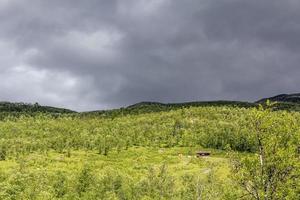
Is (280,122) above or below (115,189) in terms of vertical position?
above

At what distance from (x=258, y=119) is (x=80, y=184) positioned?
139 meters

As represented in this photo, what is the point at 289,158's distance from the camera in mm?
36375

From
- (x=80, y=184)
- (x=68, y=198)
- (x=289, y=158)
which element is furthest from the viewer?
(x=80, y=184)

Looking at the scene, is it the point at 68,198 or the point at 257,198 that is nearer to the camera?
the point at 257,198

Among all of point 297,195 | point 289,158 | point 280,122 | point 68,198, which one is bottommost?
point 68,198

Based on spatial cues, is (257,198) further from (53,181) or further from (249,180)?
(53,181)

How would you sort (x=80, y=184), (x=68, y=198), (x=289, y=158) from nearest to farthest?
(x=289, y=158)
(x=68, y=198)
(x=80, y=184)

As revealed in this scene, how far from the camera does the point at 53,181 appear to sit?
175 m

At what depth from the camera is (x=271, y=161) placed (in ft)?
122

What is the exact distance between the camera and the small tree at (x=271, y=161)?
3644 cm

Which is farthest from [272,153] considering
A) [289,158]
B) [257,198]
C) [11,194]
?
[11,194]

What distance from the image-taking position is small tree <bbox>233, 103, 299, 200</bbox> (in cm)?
3644

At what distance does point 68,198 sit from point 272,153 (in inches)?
4920

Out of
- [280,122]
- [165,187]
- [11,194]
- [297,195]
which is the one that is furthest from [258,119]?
[165,187]
